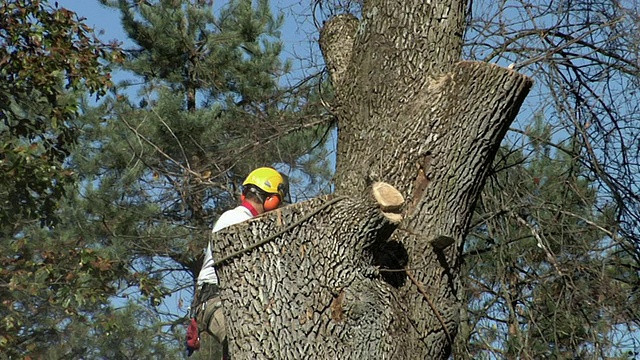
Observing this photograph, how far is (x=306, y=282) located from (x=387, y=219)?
0.47 metres

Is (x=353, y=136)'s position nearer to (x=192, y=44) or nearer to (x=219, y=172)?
(x=219, y=172)

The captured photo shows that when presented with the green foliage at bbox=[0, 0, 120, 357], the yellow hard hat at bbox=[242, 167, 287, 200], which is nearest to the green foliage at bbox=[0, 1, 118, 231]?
the green foliage at bbox=[0, 0, 120, 357]

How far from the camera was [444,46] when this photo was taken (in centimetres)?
544

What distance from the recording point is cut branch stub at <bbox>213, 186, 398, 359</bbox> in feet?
14.8

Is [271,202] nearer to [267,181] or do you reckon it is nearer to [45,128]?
[267,181]

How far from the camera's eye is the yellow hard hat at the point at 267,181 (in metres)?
6.53

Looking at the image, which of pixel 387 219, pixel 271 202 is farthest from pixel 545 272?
pixel 387 219

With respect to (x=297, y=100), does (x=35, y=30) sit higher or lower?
higher

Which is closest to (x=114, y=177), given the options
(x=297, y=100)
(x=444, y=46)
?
(x=297, y=100)

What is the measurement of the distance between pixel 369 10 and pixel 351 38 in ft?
2.21

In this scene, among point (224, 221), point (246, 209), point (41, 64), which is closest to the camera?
point (224, 221)

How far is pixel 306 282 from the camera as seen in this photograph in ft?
15.0

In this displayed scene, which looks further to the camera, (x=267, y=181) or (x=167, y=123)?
(x=167, y=123)

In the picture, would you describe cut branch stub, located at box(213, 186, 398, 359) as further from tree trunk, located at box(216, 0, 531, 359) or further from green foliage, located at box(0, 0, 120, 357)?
green foliage, located at box(0, 0, 120, 357)
